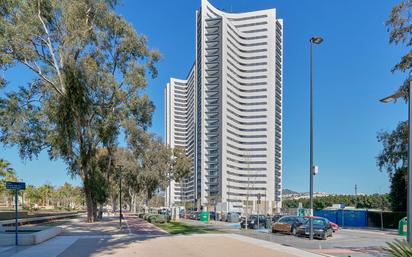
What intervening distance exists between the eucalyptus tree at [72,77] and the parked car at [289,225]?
14879 millimetres

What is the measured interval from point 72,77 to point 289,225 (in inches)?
771

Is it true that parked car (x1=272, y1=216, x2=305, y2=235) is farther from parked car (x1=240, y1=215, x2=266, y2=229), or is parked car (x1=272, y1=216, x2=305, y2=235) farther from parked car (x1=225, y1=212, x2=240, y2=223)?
parked car (x1=225, y1=212, x2=240, y2=223)

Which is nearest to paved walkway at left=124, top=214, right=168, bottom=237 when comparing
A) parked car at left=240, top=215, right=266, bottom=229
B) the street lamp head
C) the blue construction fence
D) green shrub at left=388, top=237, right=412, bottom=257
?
parked car at left=240, top=215, right=266, bottom=229

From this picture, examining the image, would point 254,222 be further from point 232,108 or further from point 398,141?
point 232,108

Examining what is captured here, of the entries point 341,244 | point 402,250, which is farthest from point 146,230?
point 402,250

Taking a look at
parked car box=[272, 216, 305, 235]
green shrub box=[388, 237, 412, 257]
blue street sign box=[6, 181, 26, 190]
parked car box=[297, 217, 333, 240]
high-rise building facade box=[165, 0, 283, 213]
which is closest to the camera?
green shrub box=[388, 237, 412, 257]

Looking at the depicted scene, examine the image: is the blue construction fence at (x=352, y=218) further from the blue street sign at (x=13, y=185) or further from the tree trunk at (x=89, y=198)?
the blue street sign at (x=13, y=185)

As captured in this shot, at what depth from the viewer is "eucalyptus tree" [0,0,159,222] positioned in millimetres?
32438

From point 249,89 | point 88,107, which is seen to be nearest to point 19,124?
point 88,107

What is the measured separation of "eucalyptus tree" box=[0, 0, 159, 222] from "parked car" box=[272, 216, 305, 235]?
14879 mm

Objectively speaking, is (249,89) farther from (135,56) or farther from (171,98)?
(135,56)

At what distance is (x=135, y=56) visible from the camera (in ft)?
121

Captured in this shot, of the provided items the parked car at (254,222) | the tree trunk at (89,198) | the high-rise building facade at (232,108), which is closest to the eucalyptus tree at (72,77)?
the tree trunk at (89,198)

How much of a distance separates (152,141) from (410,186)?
47622 mm
